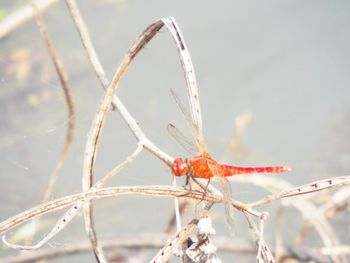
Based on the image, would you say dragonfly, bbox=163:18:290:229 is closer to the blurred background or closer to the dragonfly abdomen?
the dragonfly abdomen

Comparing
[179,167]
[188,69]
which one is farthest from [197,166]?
[188,69]

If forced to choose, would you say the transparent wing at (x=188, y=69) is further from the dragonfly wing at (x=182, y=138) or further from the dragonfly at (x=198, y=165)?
the dragonfly wing at (x=182, y=138)

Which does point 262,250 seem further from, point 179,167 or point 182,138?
point 182,138

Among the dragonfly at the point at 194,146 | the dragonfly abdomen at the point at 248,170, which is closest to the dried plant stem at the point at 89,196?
the dragonfly at the point at 194,146

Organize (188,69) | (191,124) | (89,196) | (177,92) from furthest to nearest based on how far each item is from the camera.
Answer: (177,92) → (191,124) → (188,69) → (89,196)

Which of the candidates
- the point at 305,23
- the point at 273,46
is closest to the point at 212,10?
the point at 273,46
